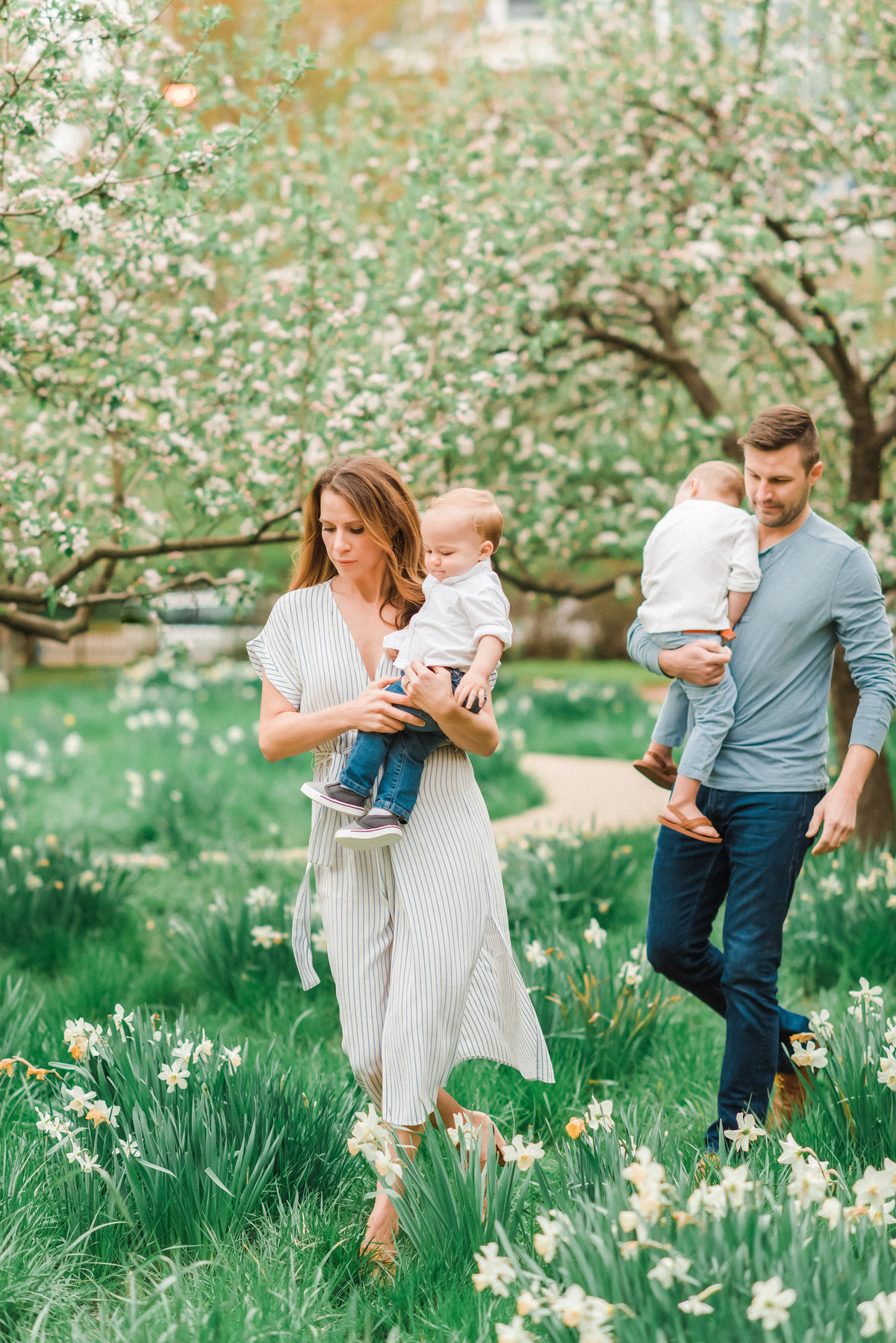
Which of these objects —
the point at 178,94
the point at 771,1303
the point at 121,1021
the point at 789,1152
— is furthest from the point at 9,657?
the point at 771,1303

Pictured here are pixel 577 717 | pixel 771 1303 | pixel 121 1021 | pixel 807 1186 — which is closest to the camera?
pixel 771 1303

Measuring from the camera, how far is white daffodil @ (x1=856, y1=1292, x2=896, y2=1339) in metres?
1.65

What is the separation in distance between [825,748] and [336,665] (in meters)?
1.24

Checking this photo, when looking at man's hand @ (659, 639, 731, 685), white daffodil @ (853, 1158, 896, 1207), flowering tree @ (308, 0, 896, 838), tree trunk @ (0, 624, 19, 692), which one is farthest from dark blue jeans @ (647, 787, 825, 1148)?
tree trunk @ (0, 624, 19, 692)

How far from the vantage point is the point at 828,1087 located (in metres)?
2.68

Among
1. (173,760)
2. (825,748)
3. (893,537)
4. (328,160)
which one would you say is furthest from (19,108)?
(173,760)

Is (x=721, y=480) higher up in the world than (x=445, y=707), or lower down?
higher up

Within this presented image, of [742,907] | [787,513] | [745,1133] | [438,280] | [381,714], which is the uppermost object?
[438,280]

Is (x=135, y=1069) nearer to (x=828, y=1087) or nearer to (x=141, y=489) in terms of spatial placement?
(x=828, y=1087)

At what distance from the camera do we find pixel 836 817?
104 inches

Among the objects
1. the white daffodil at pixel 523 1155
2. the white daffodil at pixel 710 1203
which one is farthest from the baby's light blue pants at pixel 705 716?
the white daffodil at pixel 710 1203

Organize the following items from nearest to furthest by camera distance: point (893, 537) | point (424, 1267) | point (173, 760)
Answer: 1. point (424, 1267)
2. point (893, 537)
3. point (173, 760)

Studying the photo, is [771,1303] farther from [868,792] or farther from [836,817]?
[868,792]

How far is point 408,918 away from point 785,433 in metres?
1.46
